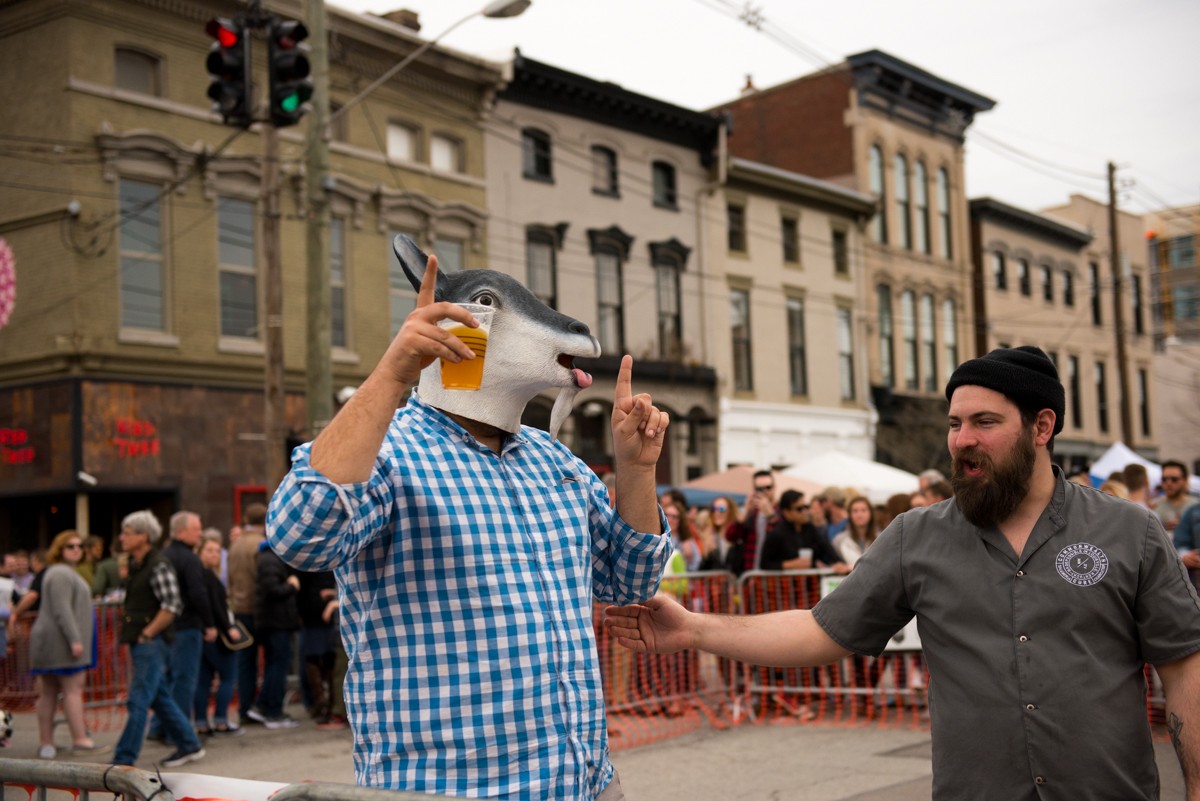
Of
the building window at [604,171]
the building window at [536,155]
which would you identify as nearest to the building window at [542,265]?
the building window at [536,155]

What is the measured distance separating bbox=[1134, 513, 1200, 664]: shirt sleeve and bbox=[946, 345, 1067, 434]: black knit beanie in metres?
0.45

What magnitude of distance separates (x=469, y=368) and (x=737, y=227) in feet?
92.1

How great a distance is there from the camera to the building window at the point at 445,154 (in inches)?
931

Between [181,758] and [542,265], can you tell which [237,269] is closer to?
[542,265]

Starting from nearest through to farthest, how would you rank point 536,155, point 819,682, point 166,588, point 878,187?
1. point 166,588
2. point 819,682
3. point 536,155
4. point 878,187

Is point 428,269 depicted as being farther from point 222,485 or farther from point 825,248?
point 825,248

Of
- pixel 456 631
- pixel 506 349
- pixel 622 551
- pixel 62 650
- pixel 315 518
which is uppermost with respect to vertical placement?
pixel 506 349

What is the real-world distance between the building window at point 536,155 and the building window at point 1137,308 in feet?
93.9

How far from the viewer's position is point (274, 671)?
1205 centimetres

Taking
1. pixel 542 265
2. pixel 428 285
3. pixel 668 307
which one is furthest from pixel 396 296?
pixel 428 285

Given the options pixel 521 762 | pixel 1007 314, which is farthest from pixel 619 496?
pixel 1007 314

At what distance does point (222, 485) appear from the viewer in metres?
19.7

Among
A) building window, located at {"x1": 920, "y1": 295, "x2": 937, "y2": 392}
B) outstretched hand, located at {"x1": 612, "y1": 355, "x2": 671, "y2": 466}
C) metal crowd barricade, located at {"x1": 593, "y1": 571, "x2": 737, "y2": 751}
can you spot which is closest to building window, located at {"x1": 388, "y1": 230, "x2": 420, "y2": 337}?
metal crowd barricade, located at {"x1": 593, "y1": 571, "x2": 737, "y2": 751}

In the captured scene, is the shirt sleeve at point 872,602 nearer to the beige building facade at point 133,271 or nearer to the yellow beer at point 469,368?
the yellow beer at point 469,368
